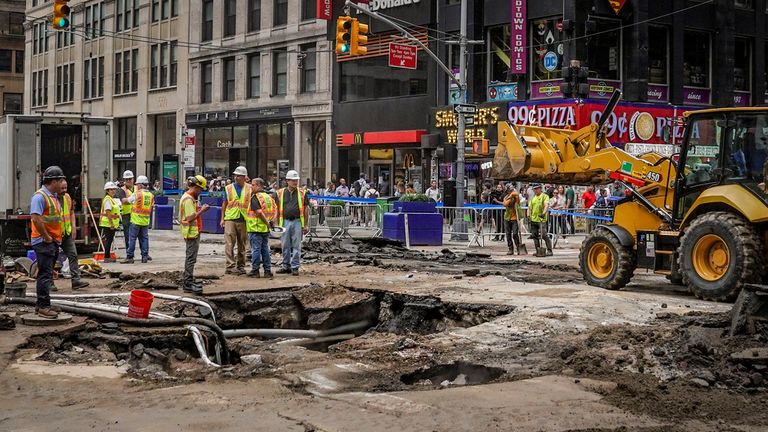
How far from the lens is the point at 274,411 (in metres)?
7.38

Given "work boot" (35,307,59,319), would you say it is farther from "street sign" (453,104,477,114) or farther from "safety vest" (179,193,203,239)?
"street sign" (453,104,477,114)

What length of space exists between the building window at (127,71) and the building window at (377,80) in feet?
62.5

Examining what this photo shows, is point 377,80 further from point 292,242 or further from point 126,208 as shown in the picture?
point 292,242

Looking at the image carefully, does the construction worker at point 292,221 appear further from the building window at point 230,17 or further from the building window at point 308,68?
the building window at point 230,17

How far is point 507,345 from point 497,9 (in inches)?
1074

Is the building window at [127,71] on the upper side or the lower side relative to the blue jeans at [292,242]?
upper

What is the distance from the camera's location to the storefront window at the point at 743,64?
38.8 meters

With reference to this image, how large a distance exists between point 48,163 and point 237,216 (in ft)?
19.0

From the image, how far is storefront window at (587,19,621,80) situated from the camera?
33938 millimetres

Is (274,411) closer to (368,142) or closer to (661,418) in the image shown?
(661,418)

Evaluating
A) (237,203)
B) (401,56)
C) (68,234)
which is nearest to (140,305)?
(68,234)

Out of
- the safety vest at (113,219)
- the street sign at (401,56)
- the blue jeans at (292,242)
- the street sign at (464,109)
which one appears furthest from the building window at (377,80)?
the blue jeans at (292,242)

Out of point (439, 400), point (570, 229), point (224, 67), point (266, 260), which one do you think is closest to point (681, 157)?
point (266, 260)

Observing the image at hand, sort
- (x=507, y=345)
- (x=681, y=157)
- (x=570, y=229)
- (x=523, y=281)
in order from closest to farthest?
(x=507, y=345)
(x=681, y=157)
(x=523, y=281)
(x=570, y=229)
